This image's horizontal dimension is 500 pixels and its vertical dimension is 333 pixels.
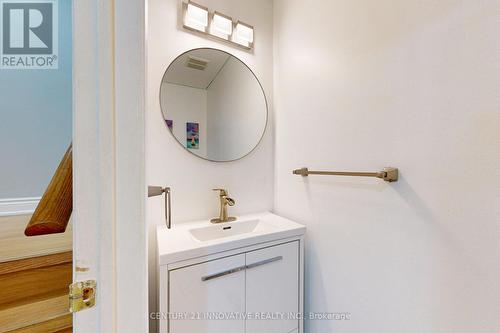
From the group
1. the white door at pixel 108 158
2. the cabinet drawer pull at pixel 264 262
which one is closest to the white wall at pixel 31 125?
the white door at pixel 108 158

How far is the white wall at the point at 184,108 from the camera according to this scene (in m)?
1.25

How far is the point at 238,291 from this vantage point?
102cm

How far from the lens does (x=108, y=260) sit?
413 mm

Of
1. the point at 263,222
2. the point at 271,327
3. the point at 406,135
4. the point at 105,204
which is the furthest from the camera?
the point at 263,222

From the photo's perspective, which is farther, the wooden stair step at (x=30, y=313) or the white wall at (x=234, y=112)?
the white wall at (x=234, y=112)

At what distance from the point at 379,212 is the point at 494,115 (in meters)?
0.50

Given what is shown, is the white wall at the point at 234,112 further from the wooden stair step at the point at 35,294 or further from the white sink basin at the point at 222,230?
the wooden stair step at the point at 35,294

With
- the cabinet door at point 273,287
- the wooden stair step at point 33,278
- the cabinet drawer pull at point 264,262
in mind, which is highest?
the wooden stair step at point 33,278

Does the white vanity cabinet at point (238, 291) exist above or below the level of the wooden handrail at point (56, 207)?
below

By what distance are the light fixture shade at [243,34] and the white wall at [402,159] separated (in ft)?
1.15

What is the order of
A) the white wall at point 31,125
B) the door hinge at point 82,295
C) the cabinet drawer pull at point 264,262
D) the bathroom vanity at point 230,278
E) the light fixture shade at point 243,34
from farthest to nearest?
the light fixture shade at point 243,34
the white wall at point 31,125
the cabinet drawer pull at point 264,262
the bathroom vanity at point 230,278
the door hinge at point 82,295

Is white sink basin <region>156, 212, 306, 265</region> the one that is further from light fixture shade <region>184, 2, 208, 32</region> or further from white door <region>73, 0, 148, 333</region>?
light fixture shade <region>184, 2, 208, 32</region>

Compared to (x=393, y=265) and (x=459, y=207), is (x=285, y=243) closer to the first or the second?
(x=393, y=265)

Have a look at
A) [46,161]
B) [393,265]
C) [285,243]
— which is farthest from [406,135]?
[46,161]
